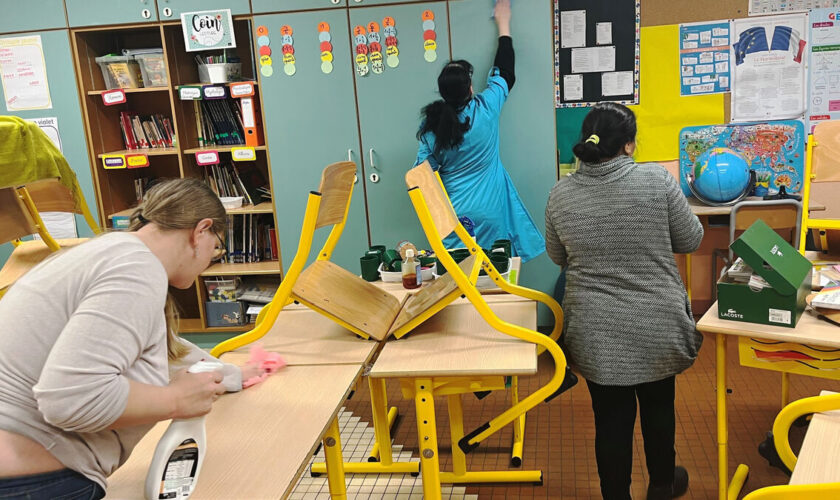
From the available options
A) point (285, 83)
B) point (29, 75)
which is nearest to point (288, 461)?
point (285, 83)

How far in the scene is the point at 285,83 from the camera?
379 cm

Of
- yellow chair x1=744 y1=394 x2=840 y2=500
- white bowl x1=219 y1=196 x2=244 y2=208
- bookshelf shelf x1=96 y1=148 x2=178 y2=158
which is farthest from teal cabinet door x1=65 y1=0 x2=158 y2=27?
yellow chair x1=744 y1=394 x2=840 y2=500

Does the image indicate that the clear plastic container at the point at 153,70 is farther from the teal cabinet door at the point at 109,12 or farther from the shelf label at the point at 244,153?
the shelf label at the point at 244,153

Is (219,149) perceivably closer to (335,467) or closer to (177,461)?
(335,467)

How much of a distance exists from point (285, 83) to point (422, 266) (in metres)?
1.73

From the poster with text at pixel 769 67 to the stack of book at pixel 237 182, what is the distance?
2.93 meters

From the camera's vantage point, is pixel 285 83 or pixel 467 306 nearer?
pixel 467 306

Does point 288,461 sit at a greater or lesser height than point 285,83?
lesser

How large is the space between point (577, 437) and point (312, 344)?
1.38 metres

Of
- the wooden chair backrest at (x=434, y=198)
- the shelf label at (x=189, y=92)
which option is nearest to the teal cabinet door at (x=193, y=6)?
the shelf label at (x=189, y=92)

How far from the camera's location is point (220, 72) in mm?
3877

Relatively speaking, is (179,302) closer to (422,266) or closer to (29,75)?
(29,75)

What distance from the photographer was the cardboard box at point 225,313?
4.16m

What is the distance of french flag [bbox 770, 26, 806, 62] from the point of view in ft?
12.3
